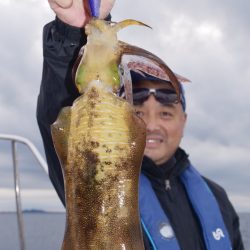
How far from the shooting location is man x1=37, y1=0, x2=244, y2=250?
11.4 feet

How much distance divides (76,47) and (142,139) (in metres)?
1.27

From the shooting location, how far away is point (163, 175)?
18.0 ft

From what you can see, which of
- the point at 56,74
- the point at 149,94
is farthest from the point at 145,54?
the point at 149,94

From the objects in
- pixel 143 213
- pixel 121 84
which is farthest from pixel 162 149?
pixel 121 84

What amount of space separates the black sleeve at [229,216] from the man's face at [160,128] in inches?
29.0

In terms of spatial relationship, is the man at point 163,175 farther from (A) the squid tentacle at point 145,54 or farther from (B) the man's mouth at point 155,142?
(A) the squid tentacle at point 145,54

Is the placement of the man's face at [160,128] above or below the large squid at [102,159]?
above

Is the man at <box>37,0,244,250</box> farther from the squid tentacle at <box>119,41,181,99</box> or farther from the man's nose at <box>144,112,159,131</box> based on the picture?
the squid tentacle at <box>119,41,181,99</box>

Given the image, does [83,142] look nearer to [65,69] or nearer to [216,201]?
[65,69]

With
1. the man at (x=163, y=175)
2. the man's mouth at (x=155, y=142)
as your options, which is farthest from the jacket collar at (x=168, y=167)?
the man's mouth at (x=155, y=142)

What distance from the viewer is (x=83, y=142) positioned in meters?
1.90

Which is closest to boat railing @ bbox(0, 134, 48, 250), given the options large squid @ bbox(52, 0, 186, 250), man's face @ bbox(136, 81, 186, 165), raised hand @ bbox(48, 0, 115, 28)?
man's face @ bbox(136, 81, 186, 165)

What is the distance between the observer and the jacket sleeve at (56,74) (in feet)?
9.75

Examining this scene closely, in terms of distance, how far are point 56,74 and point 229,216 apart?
10.5 feet
